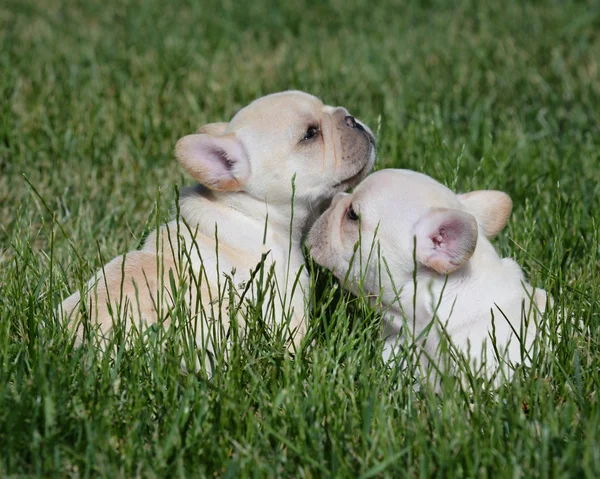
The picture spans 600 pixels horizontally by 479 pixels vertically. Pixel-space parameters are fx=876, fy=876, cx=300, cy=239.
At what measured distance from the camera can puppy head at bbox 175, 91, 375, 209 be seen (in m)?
4.21

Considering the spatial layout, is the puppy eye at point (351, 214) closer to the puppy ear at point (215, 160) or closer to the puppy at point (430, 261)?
the puppy at point (430, 261)

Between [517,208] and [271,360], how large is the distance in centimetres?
233

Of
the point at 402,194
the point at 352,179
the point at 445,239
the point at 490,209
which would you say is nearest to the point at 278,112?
the point at 352,179

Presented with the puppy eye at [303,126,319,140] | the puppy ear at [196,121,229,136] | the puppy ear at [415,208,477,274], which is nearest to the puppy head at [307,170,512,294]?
the puppy ear at [415,208,477,274]

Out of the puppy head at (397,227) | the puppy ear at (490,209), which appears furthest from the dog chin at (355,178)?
the puppy ear at (490,209)

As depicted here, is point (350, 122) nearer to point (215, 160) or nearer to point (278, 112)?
point (278, 112)

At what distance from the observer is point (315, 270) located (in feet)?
14.4

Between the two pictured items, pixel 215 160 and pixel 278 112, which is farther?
pixel 278 112

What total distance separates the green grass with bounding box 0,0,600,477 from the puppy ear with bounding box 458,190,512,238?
0.22m

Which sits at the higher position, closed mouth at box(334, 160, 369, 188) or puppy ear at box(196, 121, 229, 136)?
puppy ear at box(196, 121, 229, 136)

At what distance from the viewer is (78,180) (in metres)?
5.51

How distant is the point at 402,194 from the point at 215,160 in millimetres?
960

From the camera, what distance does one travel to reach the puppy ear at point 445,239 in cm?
333

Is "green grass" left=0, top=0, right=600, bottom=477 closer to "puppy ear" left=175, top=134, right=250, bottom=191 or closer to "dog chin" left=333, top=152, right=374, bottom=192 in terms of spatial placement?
"dog chin" left=333, top=152, right=374, bottom=192
